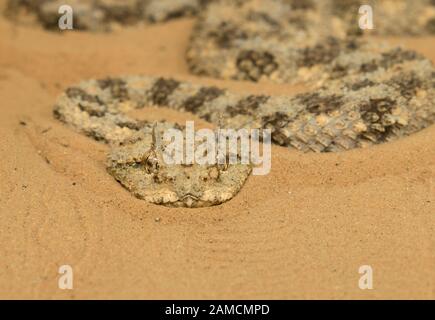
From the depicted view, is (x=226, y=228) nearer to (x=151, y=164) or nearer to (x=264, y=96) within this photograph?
(x=151, y=164)

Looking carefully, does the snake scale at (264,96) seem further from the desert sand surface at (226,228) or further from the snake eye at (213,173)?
the desert sand surface at (226,228)

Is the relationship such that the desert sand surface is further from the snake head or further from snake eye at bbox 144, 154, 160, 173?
snake eye at bbox 144, 154, 160, 173

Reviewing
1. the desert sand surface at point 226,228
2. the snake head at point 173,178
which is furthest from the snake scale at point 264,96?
the desert sand surface at point 226,228

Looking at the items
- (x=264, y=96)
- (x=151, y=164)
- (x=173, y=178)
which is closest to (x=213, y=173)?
(x=173, y=178)

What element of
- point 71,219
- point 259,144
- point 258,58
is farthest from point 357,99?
point 71,219

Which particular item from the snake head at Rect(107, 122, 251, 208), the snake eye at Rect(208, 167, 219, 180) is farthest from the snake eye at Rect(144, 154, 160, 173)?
the snake eye at Rect(208, 167, 219, 180)
